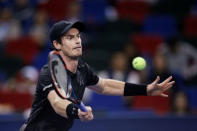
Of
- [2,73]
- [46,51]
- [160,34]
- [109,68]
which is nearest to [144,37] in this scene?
[160,34]

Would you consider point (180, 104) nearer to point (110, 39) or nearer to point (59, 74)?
point (110, 39)

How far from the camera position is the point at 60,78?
12.8 feet

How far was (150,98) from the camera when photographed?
25.0 ft

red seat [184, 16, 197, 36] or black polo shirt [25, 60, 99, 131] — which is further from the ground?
red seat [184, 16, 197, 36]

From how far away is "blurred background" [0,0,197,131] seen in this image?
669cm

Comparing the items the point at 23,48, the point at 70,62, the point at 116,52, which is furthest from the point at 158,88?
the point at 23,48

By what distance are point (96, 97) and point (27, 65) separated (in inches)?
88.3

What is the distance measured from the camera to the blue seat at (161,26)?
391 inches

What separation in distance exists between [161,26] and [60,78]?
21.3ft

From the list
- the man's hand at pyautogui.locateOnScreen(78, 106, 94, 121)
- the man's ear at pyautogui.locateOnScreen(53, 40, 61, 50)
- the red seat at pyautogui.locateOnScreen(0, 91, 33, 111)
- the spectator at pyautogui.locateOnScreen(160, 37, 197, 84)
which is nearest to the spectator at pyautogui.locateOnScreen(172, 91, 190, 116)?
the spectator at pyautogui.locateOnScreen(160, 37, 197, 84)

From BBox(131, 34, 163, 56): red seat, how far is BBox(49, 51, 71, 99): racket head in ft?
17.9

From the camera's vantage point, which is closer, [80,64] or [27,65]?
[80,64]

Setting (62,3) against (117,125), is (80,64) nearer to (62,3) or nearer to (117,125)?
(117,125)

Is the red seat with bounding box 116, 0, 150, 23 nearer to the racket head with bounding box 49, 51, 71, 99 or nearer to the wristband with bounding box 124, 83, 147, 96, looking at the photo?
the wristband with bounding box 124, 83, 147, 96
